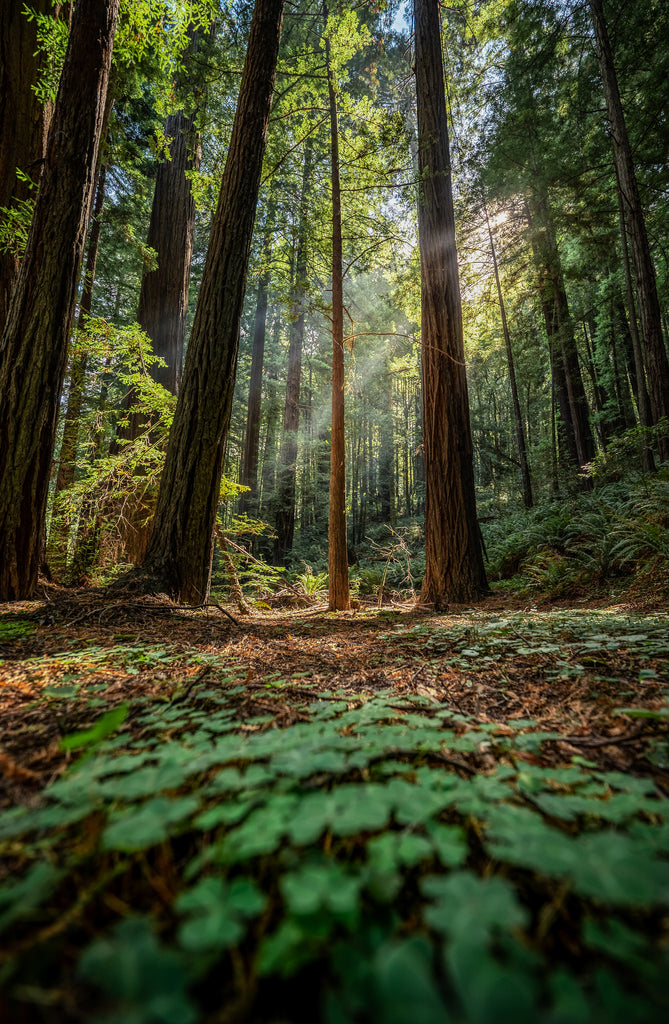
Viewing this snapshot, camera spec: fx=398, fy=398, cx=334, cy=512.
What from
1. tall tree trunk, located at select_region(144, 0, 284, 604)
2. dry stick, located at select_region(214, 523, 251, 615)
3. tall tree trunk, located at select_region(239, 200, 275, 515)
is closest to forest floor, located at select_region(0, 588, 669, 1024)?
tall tree trunk, located at select_region(144, 0, 284, 604)

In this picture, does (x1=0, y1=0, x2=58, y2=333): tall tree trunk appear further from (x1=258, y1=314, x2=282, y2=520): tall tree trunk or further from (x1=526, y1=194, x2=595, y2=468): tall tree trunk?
(x1=526, y1=194, x2=595, y2=468): tall tree trunk

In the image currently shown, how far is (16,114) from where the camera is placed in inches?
158

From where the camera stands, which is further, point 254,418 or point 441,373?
point 254,418

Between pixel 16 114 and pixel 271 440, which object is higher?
pixel 271 440

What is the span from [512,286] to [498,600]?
978cm

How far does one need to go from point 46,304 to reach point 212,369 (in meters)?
1.34

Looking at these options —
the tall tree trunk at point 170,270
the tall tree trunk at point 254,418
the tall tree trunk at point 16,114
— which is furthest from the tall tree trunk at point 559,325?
the tall tree trunk at point 16,114

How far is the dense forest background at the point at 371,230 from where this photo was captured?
4.65 m

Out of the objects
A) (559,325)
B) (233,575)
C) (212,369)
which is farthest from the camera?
(559,325)

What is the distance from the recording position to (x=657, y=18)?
7.11 meters

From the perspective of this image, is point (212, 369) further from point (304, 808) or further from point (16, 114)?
point (304, 808)

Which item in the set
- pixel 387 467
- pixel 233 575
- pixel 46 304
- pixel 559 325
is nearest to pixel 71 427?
pixel 46 304

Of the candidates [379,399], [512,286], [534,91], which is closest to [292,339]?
[379,399]

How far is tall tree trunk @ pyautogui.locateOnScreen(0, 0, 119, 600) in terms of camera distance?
10.1 ft
